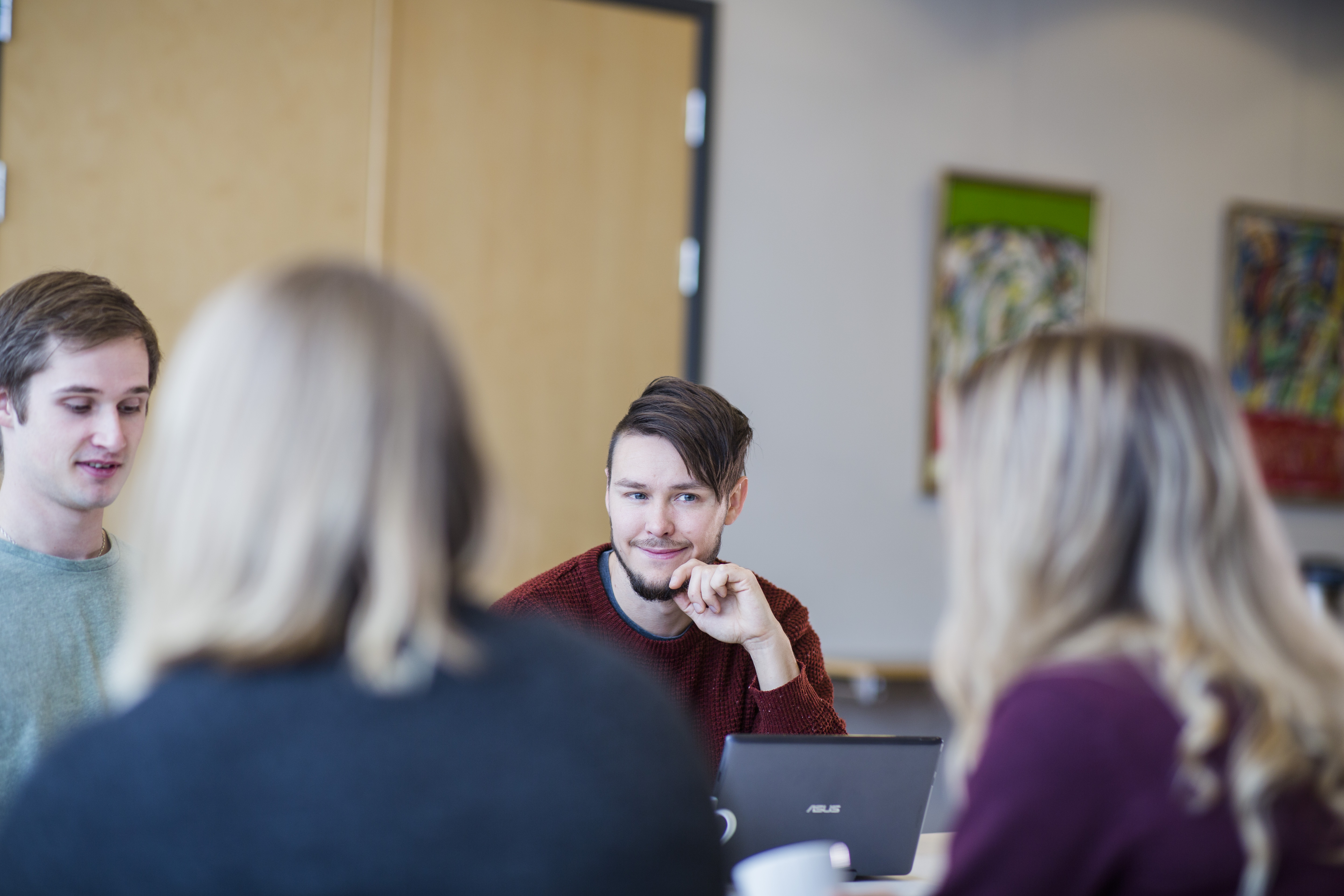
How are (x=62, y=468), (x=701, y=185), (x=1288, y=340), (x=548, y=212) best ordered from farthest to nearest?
1. (x=1288, y=340)
2. (x=701, y=185)
3. (x=548, y=212)
4. (x=62, y=468)

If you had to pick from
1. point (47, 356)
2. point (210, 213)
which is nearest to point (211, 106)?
point (210, 213)

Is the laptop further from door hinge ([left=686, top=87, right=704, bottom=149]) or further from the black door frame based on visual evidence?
door hinge ([left=686, top=87, right=704, bottom=149])

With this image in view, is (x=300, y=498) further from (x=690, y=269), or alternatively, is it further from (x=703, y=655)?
(x=690, y=269)

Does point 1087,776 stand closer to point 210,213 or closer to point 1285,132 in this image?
point 210,213

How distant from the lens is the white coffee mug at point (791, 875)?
48.6 inches

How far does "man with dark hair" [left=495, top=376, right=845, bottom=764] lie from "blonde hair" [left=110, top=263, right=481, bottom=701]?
131 centimetres

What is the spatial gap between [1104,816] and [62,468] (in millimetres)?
1581

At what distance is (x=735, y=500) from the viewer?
2.50 m

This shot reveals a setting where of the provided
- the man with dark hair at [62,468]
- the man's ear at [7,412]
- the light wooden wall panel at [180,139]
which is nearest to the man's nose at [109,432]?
the man with dark hair at [62,468]

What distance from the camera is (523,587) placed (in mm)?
2395

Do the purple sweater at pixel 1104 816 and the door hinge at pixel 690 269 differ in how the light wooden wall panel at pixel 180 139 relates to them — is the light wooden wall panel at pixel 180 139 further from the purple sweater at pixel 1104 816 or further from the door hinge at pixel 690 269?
the purple sweater at pixel 1104 816

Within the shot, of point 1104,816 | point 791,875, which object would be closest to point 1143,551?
point 1104,816

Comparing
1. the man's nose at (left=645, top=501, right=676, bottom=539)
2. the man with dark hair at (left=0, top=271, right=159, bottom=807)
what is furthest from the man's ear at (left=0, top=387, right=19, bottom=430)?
the man's nose at (left=645, top=501, right=676, bottom=539)

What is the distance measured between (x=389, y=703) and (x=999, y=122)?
11.6ft
